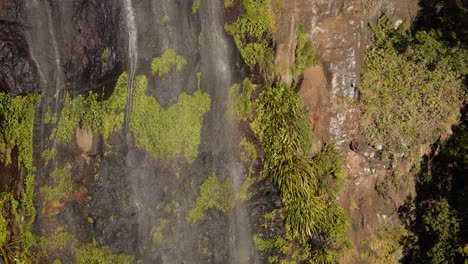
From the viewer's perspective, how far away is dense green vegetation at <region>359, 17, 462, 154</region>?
1052 centimetres

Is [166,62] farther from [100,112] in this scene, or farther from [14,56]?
[14,56]

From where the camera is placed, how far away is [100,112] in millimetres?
9453

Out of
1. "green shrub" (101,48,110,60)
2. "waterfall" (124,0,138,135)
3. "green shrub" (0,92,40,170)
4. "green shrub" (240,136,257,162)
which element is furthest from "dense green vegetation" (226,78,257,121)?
"green shrub" (0,92,40,170)

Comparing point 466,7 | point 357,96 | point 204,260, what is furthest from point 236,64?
point 466,7

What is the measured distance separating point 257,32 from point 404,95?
341 cm

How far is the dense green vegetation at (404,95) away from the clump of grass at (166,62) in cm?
390

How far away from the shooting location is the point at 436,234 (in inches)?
408

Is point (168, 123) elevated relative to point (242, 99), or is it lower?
lower

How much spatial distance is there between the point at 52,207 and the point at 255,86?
4458mm

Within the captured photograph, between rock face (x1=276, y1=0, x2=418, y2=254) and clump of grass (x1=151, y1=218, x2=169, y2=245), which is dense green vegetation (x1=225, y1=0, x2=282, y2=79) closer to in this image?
rock face (x1=276, y1=0, x2=418, y2=254)

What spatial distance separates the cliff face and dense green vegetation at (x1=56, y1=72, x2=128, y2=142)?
0.15ft

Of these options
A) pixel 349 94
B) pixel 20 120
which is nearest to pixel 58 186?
pixel 20 120

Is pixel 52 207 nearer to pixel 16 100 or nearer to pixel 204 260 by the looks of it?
pixel 16 100

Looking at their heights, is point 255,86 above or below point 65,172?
above
